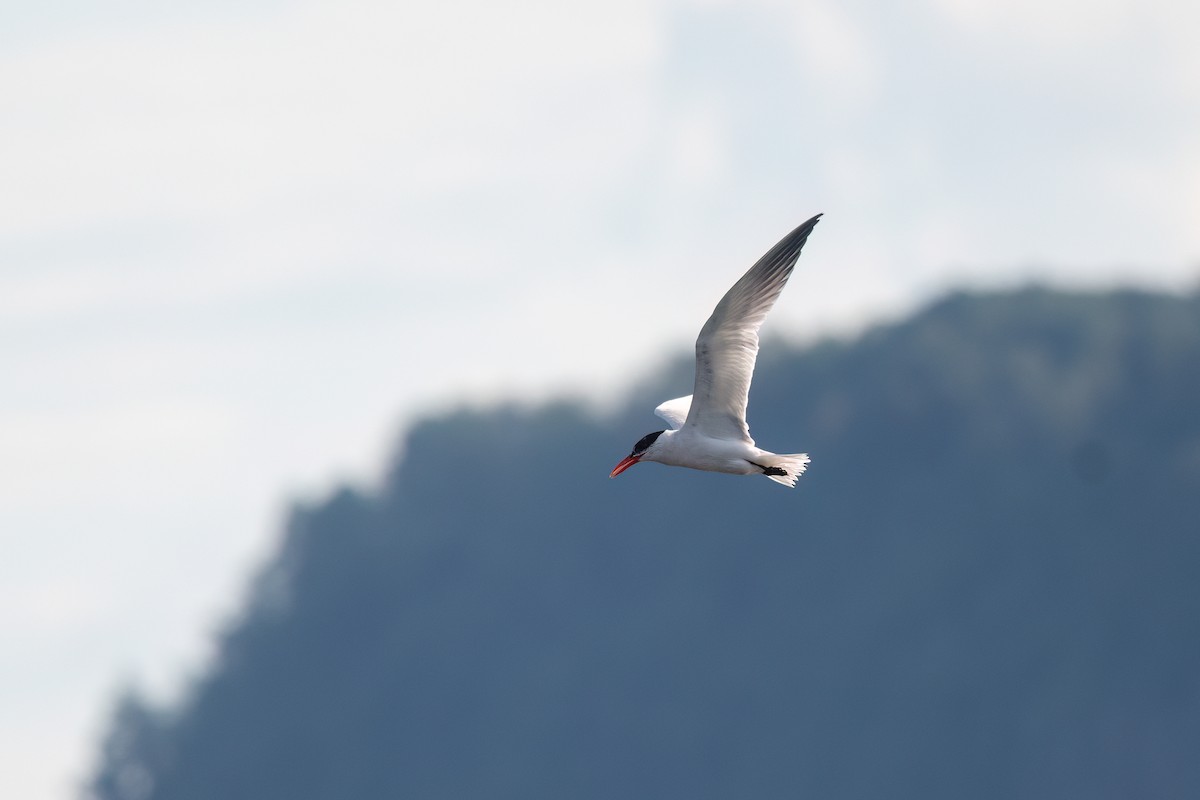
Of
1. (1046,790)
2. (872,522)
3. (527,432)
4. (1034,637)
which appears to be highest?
(527,432)

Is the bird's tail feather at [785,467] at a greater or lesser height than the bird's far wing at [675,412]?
lesser

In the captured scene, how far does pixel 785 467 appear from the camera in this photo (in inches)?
697

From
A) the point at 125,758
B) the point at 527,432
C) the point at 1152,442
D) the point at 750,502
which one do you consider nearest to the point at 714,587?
the point at 750,502

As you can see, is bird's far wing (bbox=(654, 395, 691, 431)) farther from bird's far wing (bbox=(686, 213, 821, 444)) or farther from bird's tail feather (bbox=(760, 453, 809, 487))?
bird's tail feather (bbox=(760, 453, 809, 487))

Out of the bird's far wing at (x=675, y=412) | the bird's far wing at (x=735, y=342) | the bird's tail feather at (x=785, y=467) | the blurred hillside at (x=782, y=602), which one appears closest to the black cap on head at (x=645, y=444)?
the bird's far wing at (x=735, y=342)

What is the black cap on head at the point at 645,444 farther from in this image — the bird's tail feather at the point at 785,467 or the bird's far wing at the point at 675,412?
the bird's tail feather at the point at 785,467

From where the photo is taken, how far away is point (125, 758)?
431 feet

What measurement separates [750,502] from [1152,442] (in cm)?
2409

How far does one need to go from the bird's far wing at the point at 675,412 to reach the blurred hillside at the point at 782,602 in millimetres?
88167

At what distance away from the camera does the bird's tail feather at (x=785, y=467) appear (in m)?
17.4

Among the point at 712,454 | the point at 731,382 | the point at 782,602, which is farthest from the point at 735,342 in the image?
the point at 782,602

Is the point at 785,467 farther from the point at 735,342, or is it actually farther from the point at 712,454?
the point at 735,342

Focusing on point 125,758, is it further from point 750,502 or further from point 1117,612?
point 1117,612

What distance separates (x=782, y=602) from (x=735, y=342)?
109572 millimetres
